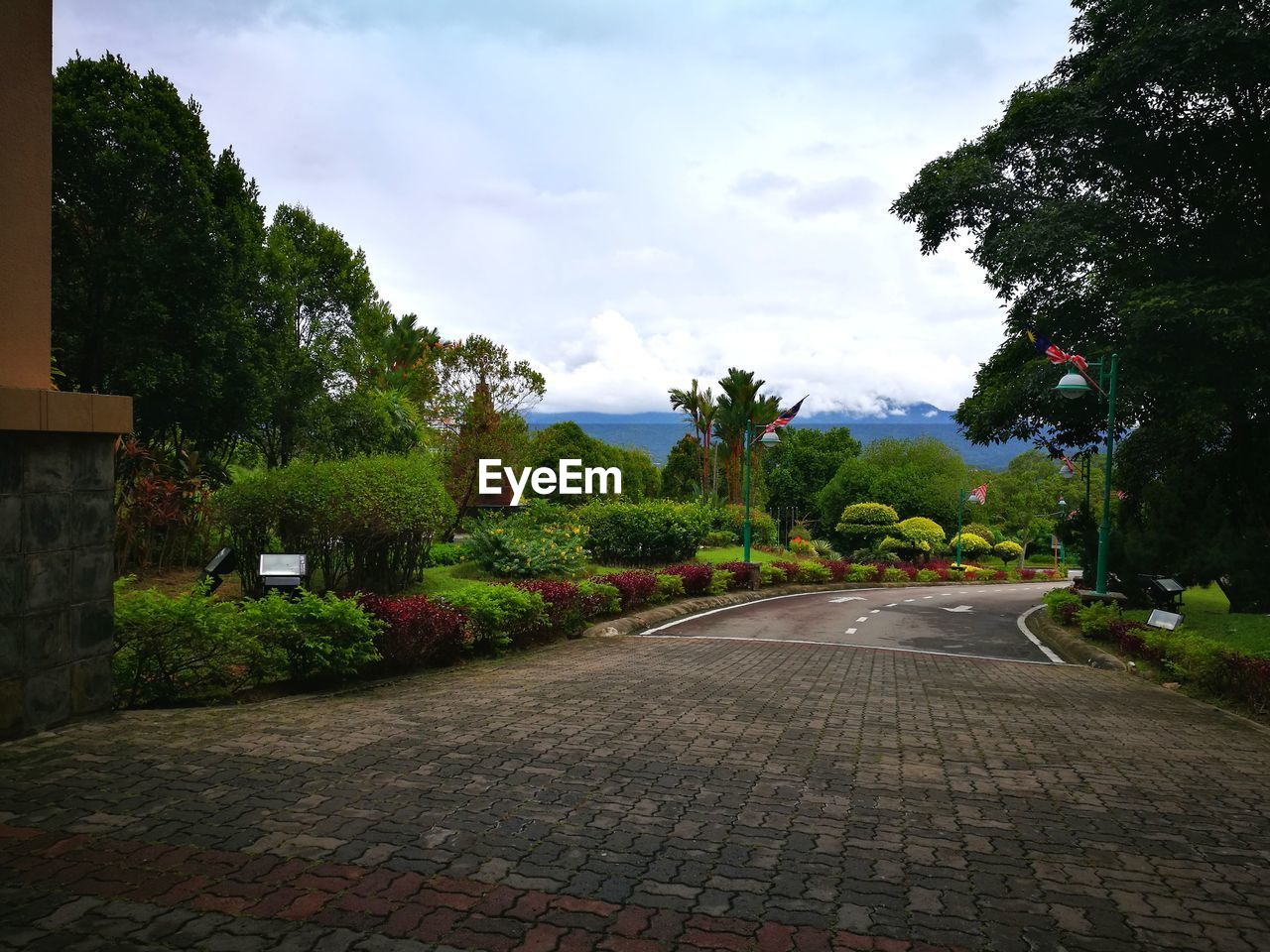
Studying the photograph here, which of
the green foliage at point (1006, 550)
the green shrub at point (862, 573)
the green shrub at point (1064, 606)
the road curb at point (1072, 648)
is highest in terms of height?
the green shrub at point (1064, 606)

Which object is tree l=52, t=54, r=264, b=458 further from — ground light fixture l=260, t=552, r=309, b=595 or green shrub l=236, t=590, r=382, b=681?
green shrub l=236, t=590, r=382, b=681

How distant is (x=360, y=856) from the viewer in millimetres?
4156

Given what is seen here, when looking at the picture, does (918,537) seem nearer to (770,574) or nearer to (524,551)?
(770,574)

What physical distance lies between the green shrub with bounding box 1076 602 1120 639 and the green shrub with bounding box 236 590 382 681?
42.3 feet

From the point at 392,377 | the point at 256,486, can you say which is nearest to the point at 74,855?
the point at 256,486

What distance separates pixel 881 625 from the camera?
63.3 ft

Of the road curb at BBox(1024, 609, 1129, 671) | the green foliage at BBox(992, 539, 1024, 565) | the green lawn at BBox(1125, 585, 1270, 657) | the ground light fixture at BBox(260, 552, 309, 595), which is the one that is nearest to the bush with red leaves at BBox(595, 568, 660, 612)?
the ground light fixture at BBox(260, 552, 309, 595)

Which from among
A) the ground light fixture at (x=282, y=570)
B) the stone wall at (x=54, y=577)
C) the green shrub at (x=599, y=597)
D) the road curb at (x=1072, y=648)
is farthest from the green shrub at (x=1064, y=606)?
the stone wall at (x=54, y=577)

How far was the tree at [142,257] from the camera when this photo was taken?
51.5 ft

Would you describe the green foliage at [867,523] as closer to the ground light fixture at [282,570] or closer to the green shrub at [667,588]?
the green shrub at [667,588]

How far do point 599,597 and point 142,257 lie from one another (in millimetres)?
11044

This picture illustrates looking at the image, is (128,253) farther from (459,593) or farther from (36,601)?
(36,601)

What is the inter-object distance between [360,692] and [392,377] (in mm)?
26542

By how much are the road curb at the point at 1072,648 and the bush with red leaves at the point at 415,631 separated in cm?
1032
